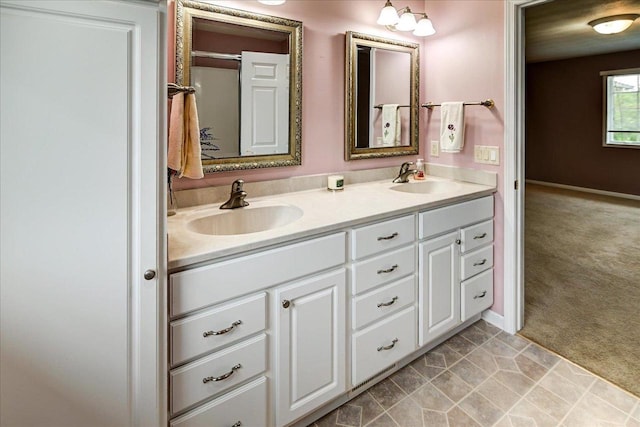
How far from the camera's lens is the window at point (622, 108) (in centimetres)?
609

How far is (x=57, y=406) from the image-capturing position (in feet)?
3.19

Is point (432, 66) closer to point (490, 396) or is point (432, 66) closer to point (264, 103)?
point (264, 103)

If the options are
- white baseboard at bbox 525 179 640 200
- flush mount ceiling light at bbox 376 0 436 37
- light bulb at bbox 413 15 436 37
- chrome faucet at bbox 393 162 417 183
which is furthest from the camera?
white baseboard at bbox 525 179 640 200

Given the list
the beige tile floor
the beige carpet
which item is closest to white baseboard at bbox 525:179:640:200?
the beige carpet

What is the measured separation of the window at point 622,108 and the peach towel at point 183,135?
725 cm

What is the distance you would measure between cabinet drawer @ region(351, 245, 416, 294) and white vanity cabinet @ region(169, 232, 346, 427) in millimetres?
88

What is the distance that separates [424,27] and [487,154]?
2.86ft

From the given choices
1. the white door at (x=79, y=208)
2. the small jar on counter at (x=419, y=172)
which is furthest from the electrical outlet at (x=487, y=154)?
the white door at (x=79, y=208)

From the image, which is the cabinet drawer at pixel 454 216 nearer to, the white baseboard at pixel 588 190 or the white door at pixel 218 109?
the white door at pixel 218 109

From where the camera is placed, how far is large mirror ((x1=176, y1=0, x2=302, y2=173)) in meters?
1.72

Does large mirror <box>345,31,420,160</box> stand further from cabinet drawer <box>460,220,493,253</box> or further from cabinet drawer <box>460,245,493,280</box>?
cabinet drawer <box>460,245,493,280</box>

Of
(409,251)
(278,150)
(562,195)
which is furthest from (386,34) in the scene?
(562,195)

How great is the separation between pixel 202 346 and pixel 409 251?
1.04m

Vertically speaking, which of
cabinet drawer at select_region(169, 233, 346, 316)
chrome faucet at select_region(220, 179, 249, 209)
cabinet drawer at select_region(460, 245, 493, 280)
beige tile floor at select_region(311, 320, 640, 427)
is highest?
chrome faucet at select_region(220, 179, 249, 209)
